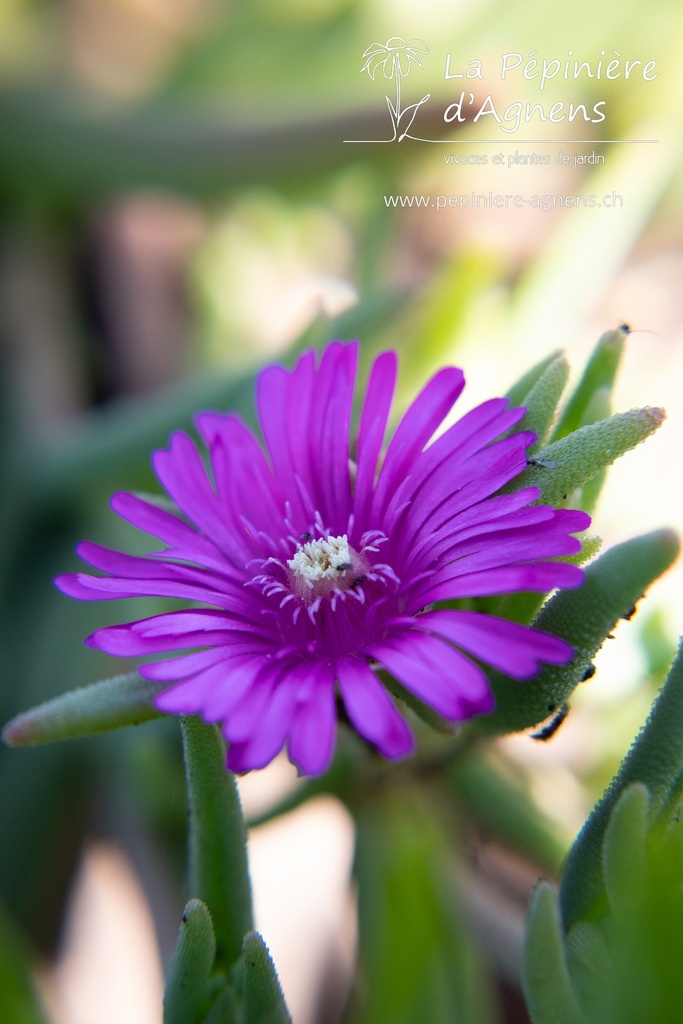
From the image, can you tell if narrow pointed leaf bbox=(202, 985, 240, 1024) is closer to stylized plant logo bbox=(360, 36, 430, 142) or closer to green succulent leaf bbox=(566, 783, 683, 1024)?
green succulent leaf bbox=(566, 783, 683, 1024)

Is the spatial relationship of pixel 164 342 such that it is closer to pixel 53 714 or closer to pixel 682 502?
pixel 682 502

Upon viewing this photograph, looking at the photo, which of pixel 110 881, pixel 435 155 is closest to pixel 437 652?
pixel 110 881

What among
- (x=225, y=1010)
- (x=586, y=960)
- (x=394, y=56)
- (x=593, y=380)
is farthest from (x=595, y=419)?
(x=394, y=56)

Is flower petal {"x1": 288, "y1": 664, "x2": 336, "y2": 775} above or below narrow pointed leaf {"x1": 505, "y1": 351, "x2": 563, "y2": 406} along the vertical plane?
below

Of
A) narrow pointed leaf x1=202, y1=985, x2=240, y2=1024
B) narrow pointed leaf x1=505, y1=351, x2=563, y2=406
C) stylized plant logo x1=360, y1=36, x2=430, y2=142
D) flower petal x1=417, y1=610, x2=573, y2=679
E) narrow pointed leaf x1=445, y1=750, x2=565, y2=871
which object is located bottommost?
narrow pointed leaf x1=445, y1=750, x2=565, y2=871

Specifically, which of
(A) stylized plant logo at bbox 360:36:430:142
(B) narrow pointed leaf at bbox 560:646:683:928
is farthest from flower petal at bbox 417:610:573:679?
(A) stylized plant logo at bbox 360:36:430:142

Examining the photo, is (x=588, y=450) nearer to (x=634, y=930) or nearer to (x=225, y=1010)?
(x=634, y=930)
